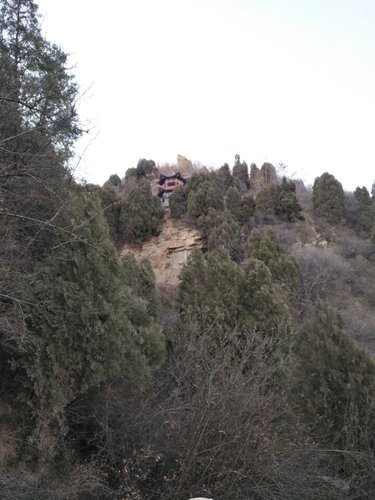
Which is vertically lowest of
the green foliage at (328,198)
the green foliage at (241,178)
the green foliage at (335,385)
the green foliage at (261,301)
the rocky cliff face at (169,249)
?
the green foliage at (335,385)

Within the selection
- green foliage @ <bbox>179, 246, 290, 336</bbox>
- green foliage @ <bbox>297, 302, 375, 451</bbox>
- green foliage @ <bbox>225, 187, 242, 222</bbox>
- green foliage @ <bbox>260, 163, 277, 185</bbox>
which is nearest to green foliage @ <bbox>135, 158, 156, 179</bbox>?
green foliage @ <bbox>260, 163, 277, 185</bbox>

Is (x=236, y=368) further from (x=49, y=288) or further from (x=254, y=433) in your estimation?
(x=49, y=288)

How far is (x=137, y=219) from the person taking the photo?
2461 cm

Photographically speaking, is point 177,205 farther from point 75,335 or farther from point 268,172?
point 75,335

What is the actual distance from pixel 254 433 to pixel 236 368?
34.5 inches

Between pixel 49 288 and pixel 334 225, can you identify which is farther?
pixel 334 225

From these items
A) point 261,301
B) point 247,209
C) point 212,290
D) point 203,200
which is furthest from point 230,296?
point 247,209

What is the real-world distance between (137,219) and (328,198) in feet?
43.3

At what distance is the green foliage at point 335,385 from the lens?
20.5 ft

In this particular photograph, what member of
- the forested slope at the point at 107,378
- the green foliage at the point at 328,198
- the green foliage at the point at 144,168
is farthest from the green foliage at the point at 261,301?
the green foliage at the point at 144,168

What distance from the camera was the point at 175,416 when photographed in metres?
5.36

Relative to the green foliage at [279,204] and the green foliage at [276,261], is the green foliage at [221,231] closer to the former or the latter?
the green foliage at [279,204]

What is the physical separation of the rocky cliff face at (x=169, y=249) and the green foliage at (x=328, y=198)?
9.69 m

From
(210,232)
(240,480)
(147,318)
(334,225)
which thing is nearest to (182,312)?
(147,318)
